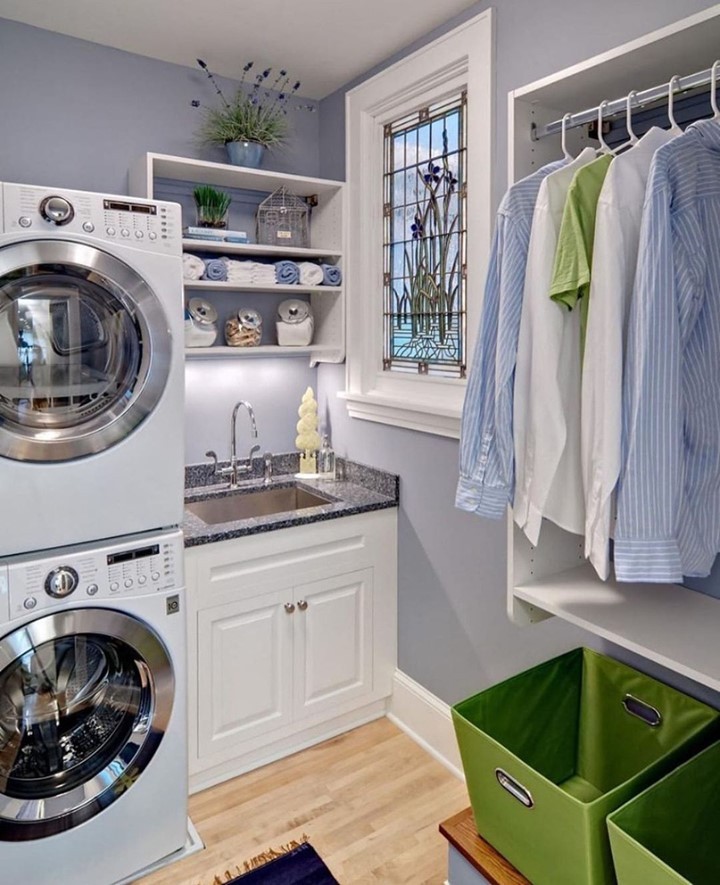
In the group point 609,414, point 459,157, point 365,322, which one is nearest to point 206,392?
point 365,322

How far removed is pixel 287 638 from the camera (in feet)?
7.84

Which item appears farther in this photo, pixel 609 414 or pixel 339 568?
pixel 339 568

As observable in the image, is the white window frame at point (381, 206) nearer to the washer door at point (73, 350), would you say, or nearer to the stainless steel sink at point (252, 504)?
the stainless steel sink at point (252, 504)

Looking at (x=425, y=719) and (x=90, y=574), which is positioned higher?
(x=90, y=574)

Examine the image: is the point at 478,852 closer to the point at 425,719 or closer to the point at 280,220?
the point at 425,719

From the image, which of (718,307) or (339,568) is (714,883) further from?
(339,568)

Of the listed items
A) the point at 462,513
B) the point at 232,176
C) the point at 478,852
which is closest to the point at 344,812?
the point at 478,852

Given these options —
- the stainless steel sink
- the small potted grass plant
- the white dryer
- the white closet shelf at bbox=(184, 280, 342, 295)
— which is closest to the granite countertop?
the stainless steel sink

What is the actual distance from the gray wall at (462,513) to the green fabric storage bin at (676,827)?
0.25m

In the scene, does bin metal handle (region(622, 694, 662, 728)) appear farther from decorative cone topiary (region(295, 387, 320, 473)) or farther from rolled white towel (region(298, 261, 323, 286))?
rolled white towel (region(298, 261, 323, 286))

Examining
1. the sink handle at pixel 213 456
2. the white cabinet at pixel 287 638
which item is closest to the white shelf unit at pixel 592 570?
the white cabinet at pixel 287 638

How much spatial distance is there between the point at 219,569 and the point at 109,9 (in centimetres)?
186

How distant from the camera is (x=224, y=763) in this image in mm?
2326

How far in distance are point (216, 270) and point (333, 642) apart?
1456mm
